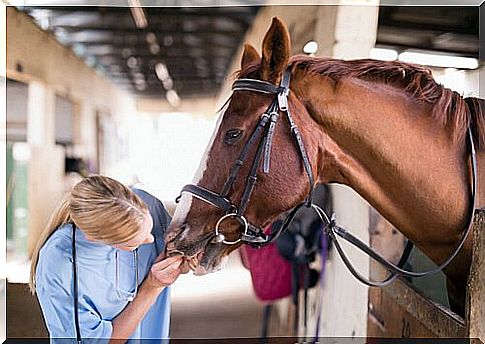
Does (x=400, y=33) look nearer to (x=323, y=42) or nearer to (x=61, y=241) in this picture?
(x=323, y=42)

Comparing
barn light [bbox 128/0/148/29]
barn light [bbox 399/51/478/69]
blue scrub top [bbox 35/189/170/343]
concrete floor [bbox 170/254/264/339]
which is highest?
barn light [bbox 128/0/148/29]

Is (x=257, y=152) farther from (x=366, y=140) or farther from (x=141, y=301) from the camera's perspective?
(x=141, y=301)

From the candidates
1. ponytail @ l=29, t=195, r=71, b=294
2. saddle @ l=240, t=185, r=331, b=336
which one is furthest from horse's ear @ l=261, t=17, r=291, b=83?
saddle @ l=240, t=185, r=331, b=336

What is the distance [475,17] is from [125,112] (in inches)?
38.8

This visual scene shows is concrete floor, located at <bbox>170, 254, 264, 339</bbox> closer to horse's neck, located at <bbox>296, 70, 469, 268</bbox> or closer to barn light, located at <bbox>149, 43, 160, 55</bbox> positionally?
horse's neck, located at <bbox>296, 70, 469, 268</bbox>

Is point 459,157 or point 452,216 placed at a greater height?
point 459,157

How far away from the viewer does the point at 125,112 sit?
1451mm

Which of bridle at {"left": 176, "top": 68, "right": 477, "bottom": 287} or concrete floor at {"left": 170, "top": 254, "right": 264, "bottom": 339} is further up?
bridle at {"left": 176, "top": 68, "right": 477, "bottom": 287}

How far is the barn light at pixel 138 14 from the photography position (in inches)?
57.2

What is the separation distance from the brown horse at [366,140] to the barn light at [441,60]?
39 cm

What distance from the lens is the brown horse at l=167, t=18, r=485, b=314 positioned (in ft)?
3.14

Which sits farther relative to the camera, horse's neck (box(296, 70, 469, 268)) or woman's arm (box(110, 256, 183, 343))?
woman's arm (box(110, 256, 183, 343))

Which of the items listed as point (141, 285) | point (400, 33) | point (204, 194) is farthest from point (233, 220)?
point (400, 33)

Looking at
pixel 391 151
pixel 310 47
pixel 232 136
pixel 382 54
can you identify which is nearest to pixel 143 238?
pixel 232 136
